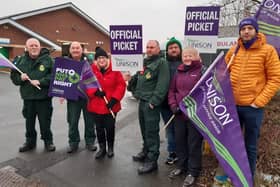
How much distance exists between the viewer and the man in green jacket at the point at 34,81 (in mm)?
4461

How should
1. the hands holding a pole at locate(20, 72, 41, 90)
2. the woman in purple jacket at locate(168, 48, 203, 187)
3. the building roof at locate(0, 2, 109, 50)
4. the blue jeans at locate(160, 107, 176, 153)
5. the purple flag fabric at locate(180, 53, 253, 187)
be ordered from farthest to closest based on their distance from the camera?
1. the building roof at locate(0, 2, 109, 50)
2. the hands holding a pole at locate(20, 72, 41, 90)
3. the blue jeans at locate(160, 107, 176, 153)
4. the woman in purple jacket at locate(168, 48, 203, 187)
5. the purple flag fabric at locate(180, 53, 253, 187)

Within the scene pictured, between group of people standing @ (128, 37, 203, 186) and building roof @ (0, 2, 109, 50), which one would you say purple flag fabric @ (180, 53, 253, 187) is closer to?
group of people standing @ (128, 37, 203, 186)

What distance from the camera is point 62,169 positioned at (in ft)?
13.4

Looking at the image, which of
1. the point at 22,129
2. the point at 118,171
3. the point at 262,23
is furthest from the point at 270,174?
the point at 22,129

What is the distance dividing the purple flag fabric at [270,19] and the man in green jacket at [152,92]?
7.19 ft

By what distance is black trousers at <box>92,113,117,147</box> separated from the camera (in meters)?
4.36

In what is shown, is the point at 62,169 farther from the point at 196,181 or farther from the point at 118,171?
the point at 196,181

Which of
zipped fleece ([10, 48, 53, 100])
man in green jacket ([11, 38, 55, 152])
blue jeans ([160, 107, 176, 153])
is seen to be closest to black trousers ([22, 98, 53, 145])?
man in green jacket ([11, 38, 55, 152])

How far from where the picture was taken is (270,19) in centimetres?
470

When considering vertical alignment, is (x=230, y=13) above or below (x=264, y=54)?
above

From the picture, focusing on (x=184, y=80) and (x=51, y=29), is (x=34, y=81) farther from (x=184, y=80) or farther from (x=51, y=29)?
Result: (x=51, y=29)

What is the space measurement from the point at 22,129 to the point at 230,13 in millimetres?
9830

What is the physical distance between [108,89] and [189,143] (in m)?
1.60

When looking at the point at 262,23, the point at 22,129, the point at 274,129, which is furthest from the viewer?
the point at 22,129
